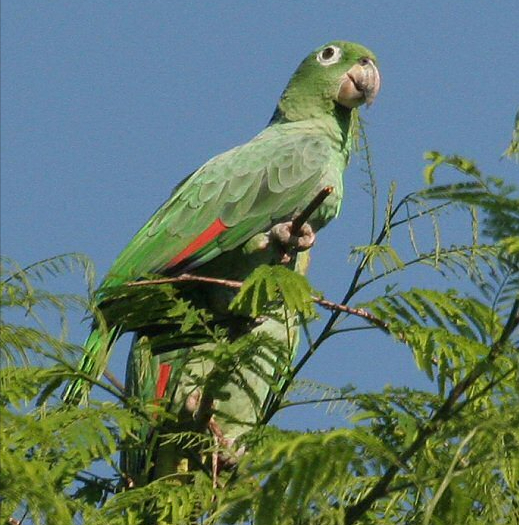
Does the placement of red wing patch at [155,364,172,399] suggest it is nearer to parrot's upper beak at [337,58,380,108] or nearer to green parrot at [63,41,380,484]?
green parrot at [63,41,380,484]

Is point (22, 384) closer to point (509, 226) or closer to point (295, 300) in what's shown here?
point (295, 300)

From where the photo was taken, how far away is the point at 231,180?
17.2 ft

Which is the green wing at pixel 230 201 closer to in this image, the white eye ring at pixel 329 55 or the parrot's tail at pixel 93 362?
the parrot's tail at pixel 93 362

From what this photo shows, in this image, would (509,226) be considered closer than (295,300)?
Yes

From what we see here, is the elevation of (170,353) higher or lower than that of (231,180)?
lower

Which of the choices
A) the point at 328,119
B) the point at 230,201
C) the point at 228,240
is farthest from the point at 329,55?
the point at 228,240

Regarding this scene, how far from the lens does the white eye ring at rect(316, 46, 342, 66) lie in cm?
627

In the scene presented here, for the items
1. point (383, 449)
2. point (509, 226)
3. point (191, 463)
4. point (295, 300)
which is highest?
point (509, 226)

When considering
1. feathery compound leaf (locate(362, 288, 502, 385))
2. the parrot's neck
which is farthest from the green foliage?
the parrot's neck

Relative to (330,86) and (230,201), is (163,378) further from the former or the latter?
(330,86)

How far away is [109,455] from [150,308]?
0.61 m

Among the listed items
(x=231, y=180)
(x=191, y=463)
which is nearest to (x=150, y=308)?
(x=191, y=463)

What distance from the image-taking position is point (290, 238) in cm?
450

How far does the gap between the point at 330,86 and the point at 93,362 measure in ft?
8.82
